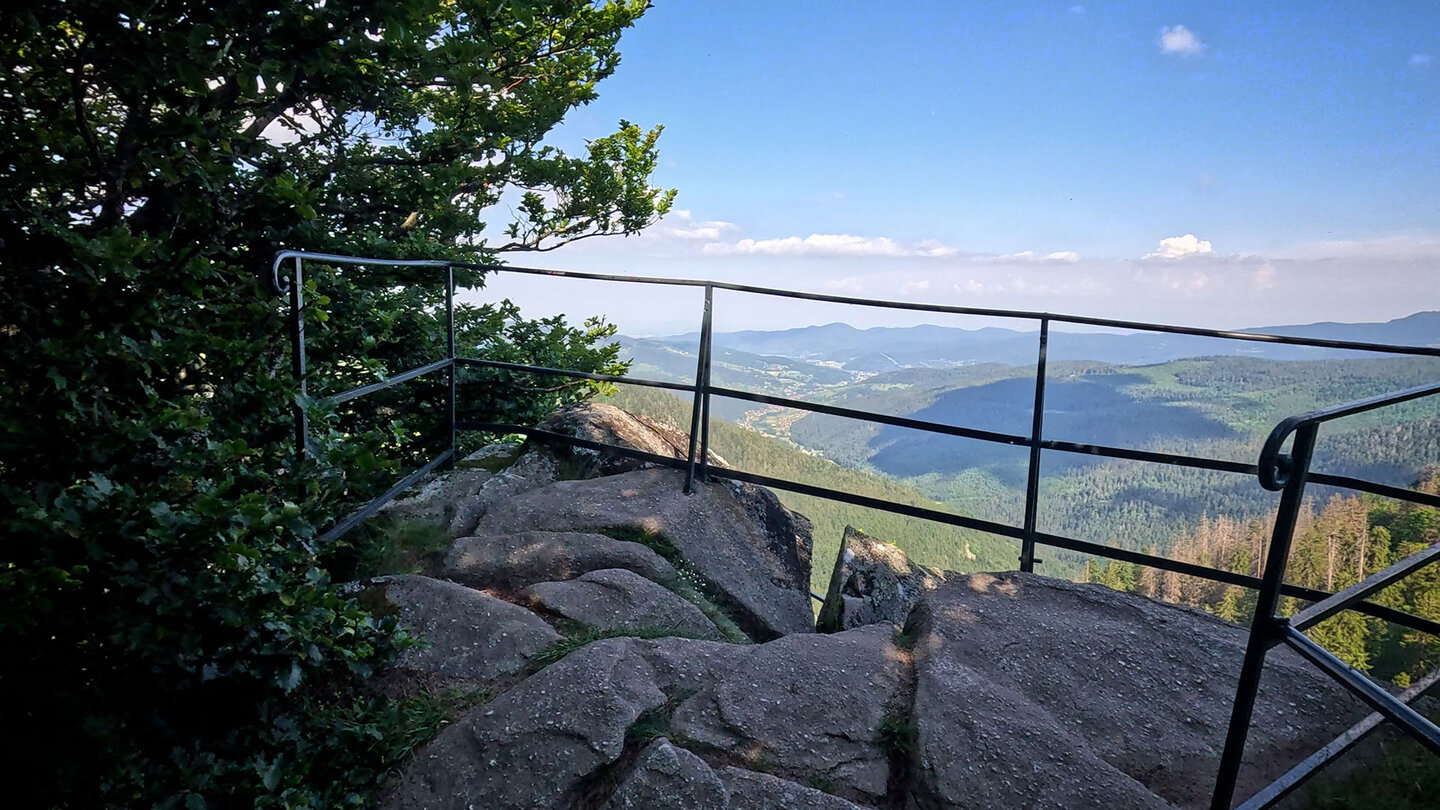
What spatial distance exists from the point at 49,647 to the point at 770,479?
302 centimetres

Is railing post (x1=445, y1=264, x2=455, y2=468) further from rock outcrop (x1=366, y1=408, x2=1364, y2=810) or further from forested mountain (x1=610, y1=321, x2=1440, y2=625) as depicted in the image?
forested mountain (x1=610, y1=321, x2=1440, y2=625)

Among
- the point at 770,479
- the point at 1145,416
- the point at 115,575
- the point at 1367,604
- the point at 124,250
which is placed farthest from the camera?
the point at 1145,416

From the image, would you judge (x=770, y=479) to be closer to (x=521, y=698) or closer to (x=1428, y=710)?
(x=521, y=698)

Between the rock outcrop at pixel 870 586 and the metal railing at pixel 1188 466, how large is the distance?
39cm

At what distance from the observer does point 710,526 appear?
381 centimetres

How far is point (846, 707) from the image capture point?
215 cm

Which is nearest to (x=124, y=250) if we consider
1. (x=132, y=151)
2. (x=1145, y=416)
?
(x=132, y=151)

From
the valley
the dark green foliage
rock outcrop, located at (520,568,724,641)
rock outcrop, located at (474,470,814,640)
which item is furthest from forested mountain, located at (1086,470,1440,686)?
the valley

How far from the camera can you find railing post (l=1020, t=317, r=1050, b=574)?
3.25 m

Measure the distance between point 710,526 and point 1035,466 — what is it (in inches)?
64.6

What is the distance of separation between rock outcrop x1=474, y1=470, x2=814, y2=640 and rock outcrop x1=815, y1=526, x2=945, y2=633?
24 cm

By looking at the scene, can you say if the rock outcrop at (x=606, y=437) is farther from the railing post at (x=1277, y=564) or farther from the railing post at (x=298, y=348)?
the railing post at (x=1277, y=564)

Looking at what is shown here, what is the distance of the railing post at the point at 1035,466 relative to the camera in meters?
3.25

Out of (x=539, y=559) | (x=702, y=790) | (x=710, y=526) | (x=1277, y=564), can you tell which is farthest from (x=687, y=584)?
(x=1277, y=564)
